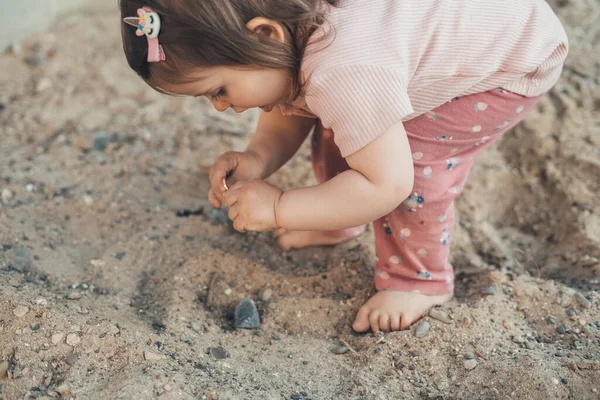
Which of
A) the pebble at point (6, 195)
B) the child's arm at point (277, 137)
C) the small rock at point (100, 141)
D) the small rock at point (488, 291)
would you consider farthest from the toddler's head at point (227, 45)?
the small rock at point (100, 141)

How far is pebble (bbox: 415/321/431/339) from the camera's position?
165cm

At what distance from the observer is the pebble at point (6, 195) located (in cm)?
208

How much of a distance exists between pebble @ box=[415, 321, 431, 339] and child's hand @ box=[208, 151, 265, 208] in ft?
1.94

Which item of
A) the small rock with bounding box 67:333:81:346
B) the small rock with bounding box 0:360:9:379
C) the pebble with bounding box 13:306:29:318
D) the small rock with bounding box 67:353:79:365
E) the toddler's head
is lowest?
the small rock with bounding box 67:353:79:365

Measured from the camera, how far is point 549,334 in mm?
1650

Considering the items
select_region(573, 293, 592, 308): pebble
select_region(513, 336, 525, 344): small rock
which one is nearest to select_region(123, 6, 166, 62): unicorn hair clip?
select_region(513, 336, 525, 344): small rock

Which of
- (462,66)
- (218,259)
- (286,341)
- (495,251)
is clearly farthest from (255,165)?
(495,251)

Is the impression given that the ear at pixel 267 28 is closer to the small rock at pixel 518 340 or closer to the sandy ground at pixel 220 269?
the sandy ground at pixel 220 269

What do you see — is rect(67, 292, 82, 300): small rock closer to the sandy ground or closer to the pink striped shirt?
the sandy ground

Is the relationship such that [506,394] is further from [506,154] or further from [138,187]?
[138,187]

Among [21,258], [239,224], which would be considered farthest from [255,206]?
[21,258]

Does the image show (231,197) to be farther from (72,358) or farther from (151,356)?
(72,358)

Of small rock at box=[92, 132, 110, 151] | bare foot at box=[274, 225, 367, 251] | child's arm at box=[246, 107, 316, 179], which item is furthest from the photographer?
small rock at box=[92, 132, 110, 151]

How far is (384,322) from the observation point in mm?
1704
